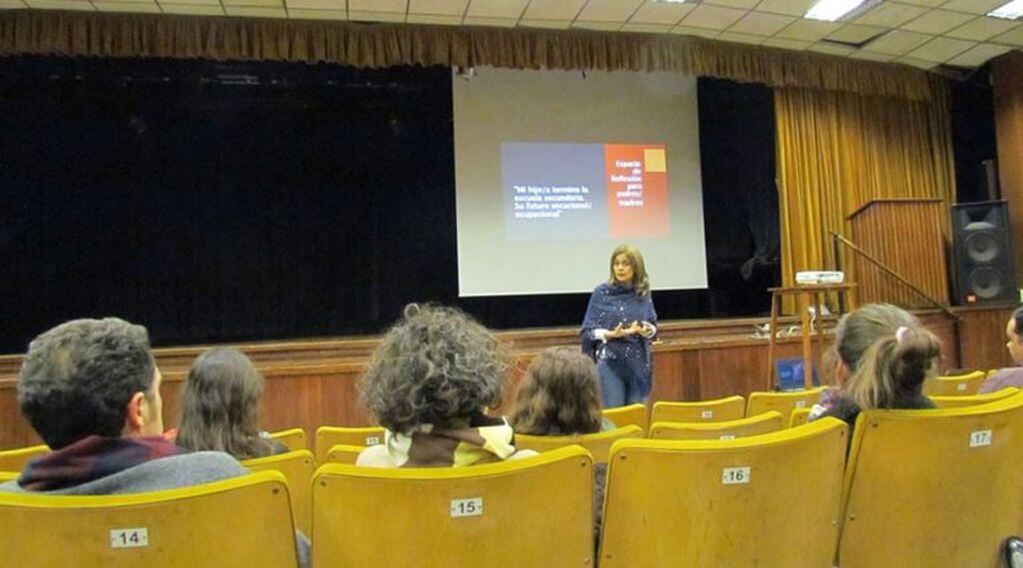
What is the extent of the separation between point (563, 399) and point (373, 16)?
4072 mm

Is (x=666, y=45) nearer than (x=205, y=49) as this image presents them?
No

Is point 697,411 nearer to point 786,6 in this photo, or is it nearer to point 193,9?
point 786,6

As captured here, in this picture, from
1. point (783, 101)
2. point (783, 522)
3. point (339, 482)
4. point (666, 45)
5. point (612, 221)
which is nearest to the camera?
point (339, 482)

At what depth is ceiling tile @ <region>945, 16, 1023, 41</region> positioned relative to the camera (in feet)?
18.2

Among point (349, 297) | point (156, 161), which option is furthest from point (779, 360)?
point (156, 161)

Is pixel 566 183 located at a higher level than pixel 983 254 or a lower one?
higher

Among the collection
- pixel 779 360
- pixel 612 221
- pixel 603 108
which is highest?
pixel 603 108

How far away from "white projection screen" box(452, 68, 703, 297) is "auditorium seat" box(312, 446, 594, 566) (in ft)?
15.2

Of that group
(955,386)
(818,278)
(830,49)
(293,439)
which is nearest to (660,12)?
(830,49)

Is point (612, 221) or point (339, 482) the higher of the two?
point (612, 221)

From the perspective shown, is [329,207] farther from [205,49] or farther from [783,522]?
[783,522]

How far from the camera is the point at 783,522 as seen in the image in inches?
48.8

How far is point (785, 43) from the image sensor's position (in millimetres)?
5832

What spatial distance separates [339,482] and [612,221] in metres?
5.10
